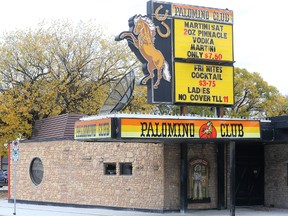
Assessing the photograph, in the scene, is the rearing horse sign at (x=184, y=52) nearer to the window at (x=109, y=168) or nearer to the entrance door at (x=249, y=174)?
the entrance door at (x=249, y=174)

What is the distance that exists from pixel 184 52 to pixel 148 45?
5.47 feet

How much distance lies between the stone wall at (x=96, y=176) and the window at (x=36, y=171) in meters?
0.22

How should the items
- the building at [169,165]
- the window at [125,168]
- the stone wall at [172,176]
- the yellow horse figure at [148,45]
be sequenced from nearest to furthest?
the building at [169,165], the yellow horse figure at [148,45], the stone wall at [172,176], the window at [125,168]

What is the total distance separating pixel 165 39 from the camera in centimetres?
2422

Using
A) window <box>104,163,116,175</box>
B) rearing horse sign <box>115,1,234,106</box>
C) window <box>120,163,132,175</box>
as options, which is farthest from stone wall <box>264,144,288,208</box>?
window <box>104,163,116,175</box>

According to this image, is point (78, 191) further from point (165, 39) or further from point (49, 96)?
point (49, 96)

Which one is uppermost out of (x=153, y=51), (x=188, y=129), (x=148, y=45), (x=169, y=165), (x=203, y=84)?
(x=148, y=45)

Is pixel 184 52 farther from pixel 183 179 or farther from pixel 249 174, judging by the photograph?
pixel 249 174

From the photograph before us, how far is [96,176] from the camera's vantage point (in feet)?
92.7

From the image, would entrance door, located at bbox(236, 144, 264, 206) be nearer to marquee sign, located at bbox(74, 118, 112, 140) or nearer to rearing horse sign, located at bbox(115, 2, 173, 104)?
rearing horse sign, located at bbox(115, 2, 173, 104)

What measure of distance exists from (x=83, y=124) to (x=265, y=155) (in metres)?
9.37

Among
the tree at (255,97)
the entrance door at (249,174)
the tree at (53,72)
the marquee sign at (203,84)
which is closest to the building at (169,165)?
the entrance door at (249,174)

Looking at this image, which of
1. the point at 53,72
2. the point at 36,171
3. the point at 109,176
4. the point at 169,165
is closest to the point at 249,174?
the point at 169,165

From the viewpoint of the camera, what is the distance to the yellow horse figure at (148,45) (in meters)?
23.4
